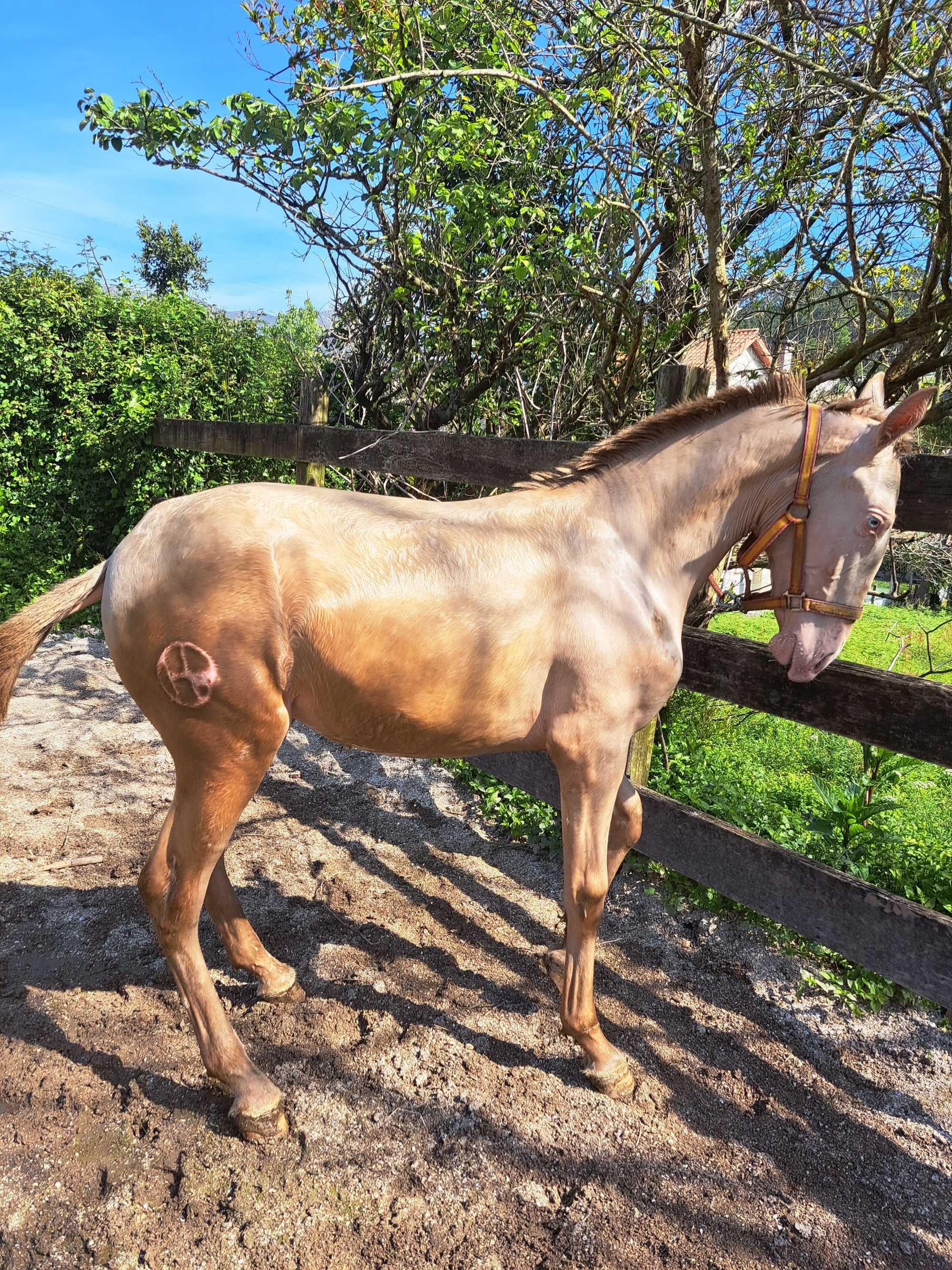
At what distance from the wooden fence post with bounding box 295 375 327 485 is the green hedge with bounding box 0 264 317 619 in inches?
75.8

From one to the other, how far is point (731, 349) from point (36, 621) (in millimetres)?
3355

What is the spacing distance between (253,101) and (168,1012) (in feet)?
14.6

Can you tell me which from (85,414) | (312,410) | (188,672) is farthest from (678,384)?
(85,414)

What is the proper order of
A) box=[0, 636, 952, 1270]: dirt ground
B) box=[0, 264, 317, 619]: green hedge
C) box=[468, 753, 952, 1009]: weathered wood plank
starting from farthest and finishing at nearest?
box=[0, 264, 317, 619]: green hedge < box=[468, 753, 952, 1009]: weathered wood plank < box=[0, 636, 952, 1270]: dirt ground

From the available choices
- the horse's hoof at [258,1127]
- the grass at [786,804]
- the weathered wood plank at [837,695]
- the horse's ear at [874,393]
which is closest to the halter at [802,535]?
the horse's ear at [874,393]

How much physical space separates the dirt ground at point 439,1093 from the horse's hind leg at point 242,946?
70 millimetres

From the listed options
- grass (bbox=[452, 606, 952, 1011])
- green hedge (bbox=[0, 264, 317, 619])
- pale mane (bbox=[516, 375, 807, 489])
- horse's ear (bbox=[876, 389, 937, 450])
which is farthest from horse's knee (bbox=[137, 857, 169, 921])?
green hedge (bbox=[0, 264, 317, 619])

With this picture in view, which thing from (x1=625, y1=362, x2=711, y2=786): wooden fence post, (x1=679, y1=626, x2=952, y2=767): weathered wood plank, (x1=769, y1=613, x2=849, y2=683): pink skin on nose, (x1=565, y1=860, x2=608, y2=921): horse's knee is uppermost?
(x1=625, y1=362, x2=711, y2=786): wooden fence post

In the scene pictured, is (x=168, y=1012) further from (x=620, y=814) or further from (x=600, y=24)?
(x=600, y=24)

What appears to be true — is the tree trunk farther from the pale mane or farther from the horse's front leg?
the horse's front leg

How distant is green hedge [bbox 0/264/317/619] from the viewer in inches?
290

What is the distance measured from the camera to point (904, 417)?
1.91 m

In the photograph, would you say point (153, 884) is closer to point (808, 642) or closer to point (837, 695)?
point (808, 642)

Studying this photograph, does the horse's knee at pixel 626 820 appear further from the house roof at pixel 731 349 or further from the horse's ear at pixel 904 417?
the house roof at pixel 731 349
